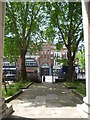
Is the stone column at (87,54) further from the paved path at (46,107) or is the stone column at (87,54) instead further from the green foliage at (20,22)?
the green foliage at (20,22)

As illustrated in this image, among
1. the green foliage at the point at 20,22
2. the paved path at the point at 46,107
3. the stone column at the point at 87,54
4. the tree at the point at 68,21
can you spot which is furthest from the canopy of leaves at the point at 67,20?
the stone column at the point at 87,54

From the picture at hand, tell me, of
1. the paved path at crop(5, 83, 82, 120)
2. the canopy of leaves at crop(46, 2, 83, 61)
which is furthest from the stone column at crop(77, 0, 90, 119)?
the canopy of leaves at crop(46, 2, 83, 61)

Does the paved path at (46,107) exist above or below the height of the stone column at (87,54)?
below

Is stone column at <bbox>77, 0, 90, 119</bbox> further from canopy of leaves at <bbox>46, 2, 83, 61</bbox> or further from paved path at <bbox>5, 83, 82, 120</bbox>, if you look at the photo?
canopy of leaves at <bbox>46, 2, 83, 61</bbox>

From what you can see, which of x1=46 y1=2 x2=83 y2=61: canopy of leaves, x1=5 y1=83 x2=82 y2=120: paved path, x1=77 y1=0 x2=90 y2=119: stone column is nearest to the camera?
x1=77 y1=0 x2=90 y2=119: stone column

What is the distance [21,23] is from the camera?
20.5 m

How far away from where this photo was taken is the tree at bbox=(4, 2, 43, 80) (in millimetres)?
19734

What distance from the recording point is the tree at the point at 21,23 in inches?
777

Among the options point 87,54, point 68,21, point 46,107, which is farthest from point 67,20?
point 87,54

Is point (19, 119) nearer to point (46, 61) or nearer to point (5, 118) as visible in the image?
point (5, 118)

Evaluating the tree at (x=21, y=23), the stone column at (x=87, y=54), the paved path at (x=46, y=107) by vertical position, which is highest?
the tree at (x=21, y=23)

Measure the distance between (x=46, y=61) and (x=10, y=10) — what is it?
37178 millimetres

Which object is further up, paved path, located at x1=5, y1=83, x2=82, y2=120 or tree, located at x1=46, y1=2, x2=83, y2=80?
tree, located at x1=46, y1=2, x2=83, y2=80

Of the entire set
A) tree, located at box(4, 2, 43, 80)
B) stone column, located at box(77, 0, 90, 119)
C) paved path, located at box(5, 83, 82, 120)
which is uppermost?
tree, located at box(4, 2, 43, 80)
